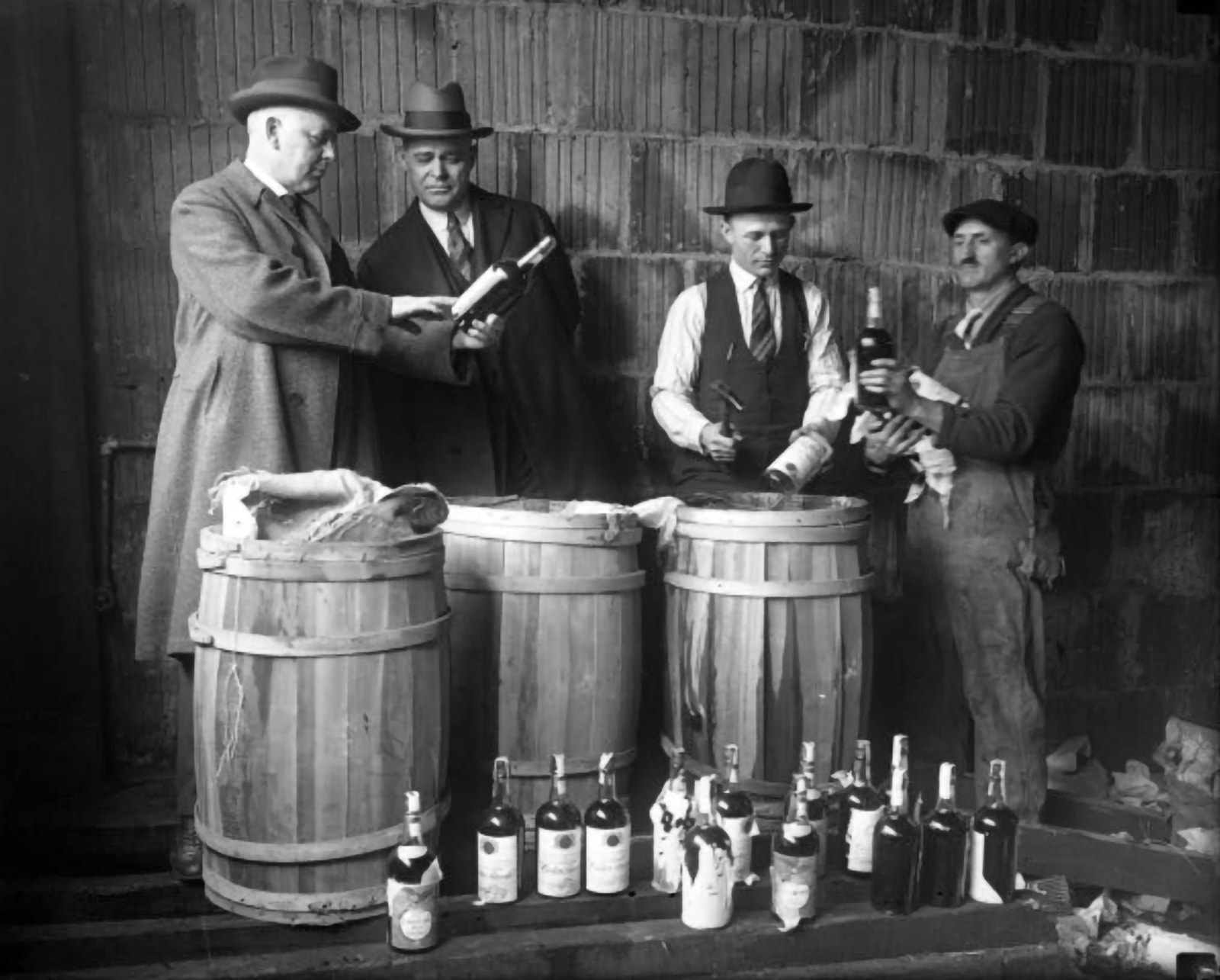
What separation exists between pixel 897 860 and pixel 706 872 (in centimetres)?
48

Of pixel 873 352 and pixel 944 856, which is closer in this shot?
pixel 944 856

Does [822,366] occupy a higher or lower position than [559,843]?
higher

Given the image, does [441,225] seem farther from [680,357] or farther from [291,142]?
[680,357]

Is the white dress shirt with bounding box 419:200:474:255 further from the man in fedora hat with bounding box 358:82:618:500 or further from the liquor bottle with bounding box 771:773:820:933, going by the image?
the liquor bottle with bounding box 771:773:820:933

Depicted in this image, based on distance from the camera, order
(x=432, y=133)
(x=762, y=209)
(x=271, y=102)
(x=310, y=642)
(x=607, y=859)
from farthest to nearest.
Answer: (x=762, y=209) < (x=432, y=133) < (x=271, y=102) < (x=607, y=859) < (x=310, y=642)

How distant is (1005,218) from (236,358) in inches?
90.7

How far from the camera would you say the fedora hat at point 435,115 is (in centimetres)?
349

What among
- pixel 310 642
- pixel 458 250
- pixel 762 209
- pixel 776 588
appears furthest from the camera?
pixel 762 209

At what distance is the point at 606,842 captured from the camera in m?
2.76

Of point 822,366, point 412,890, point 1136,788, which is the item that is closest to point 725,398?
point 822,366

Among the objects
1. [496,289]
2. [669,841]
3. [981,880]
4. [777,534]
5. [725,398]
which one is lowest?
[981,880]

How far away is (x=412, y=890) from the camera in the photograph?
2.53m

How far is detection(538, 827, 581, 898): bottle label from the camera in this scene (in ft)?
8.99

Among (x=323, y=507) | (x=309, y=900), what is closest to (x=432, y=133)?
(x=323, y=507)
